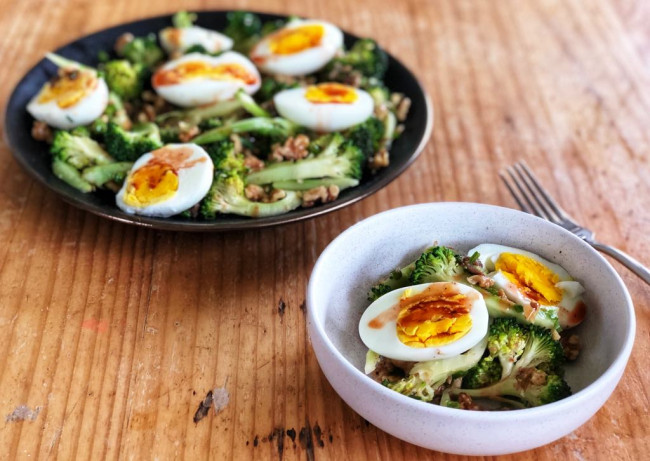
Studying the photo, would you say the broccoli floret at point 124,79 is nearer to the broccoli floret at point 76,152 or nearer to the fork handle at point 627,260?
the broccoli floret at point 76,152

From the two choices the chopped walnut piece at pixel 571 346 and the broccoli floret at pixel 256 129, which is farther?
the broccoli floret at pixel 256 129

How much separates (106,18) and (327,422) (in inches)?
90.4

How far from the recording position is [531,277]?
156 cm

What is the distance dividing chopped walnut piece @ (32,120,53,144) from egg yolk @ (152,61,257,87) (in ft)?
1.17

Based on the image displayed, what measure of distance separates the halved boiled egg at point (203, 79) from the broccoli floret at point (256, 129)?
165 millimetres

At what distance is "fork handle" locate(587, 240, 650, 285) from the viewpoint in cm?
176

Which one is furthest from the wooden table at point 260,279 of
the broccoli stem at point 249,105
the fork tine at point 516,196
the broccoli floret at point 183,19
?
the broccoli floret at point 183,19

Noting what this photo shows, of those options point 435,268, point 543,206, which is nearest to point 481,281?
A: point 435,268

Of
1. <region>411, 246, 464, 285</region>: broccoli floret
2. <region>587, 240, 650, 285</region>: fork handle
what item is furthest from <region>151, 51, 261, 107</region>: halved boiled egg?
<region>587, 240, 650, 285</region>: fork handle

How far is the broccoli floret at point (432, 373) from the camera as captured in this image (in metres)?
1.35

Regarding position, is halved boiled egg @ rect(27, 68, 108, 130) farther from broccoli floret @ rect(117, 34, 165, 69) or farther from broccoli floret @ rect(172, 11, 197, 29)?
broccoli floret @ rect(172, 11, 197, 29)

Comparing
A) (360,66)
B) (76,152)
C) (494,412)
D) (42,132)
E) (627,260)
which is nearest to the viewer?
(494,412)

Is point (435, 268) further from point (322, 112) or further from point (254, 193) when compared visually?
point (322, 112)

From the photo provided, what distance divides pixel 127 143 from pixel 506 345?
3.85ft
